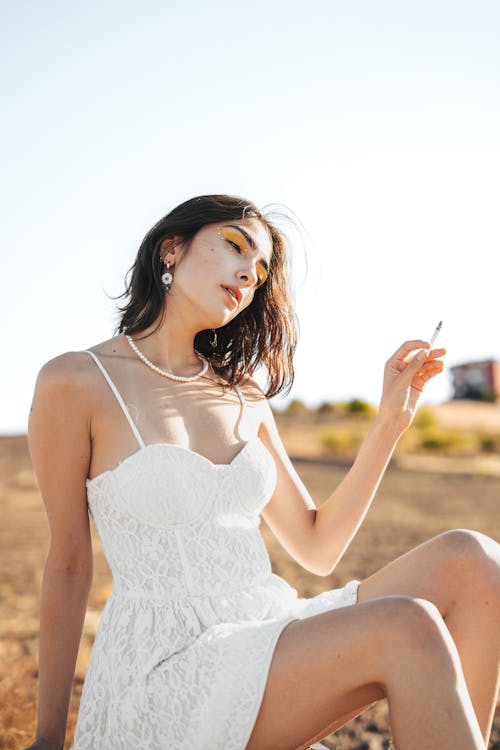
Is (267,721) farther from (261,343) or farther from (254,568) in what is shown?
(261,343)

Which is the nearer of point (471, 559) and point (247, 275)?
point (471, 559)

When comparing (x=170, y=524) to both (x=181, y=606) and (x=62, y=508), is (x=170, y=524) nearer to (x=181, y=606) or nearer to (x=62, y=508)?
(x=181, y=606)

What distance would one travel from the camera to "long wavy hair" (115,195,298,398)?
2.60 meters

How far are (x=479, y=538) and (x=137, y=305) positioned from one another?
1308mm

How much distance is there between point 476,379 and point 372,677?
3466 cm

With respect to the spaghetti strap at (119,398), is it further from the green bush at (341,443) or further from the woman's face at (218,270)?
the green bush at (341,443)

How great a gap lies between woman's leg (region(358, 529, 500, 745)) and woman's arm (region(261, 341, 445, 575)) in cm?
25

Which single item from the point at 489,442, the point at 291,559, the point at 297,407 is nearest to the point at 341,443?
the point at 489,442

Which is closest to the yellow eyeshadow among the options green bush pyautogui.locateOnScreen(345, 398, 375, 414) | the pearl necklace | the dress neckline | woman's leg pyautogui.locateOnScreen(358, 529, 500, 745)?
the pearl necklace

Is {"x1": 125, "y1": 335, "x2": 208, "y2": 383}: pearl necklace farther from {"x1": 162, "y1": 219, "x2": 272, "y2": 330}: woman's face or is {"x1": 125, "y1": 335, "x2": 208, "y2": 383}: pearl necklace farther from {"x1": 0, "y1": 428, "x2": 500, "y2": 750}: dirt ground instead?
{"x1": 0, "y1": 428, "x2": 500, "y2": 750}: dirt ground

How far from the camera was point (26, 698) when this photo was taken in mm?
3691

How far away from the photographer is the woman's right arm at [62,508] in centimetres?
217

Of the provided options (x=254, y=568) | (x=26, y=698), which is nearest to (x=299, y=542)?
(x=254, y=568)

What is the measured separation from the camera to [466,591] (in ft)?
7.22
